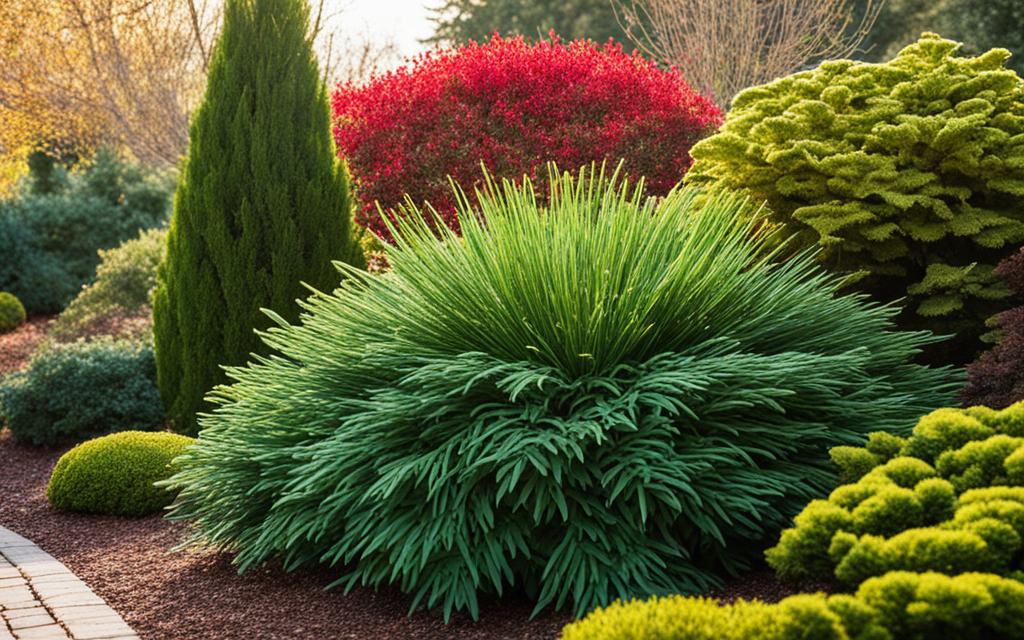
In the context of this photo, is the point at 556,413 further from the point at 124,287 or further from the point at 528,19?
the point at 528,19

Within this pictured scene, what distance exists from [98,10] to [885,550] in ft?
50.7

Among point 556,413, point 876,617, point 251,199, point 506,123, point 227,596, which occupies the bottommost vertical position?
point 227,596

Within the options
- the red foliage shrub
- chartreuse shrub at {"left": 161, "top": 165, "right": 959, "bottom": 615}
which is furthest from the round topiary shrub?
the red foliage shrub

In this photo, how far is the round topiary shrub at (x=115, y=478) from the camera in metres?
6.03

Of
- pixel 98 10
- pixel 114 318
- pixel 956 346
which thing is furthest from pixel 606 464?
pixel 98 10

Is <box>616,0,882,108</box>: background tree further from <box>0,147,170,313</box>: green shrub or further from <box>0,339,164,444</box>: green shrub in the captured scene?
<box>0,147,170,313</box>: green shrub

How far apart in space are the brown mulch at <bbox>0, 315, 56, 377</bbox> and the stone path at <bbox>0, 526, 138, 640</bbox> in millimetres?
7277

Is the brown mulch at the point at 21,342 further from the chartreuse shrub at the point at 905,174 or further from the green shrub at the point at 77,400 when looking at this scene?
the chartreuse shrub at the point at 905,174

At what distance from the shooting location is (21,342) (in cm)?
1413

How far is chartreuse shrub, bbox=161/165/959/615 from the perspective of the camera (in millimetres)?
3793

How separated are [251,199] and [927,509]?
5.08 meters

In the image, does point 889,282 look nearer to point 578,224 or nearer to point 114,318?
point 578,224

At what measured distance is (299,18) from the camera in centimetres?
724

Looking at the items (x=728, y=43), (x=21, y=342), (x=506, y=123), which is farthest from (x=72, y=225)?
(x=506, y=123)
